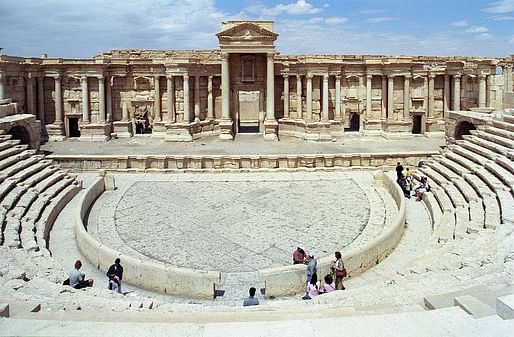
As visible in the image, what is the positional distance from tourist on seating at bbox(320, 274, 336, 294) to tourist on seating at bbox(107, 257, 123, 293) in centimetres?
422

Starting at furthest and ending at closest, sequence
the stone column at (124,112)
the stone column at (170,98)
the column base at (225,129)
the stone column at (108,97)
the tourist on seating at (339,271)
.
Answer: the stone column at (124,112)
the stone column at (108,97)
the stone column at (170,98)
the column base at (225,129)
the tourist on seating at (339,271)

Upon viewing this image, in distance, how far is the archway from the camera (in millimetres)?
21203

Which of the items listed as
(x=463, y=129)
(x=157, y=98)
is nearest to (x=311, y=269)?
(x=463, y=129)

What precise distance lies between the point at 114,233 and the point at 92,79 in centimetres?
1871

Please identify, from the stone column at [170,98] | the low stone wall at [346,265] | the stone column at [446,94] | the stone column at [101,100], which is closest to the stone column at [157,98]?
the stone column at [170,98]

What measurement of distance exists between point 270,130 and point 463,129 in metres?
11.2

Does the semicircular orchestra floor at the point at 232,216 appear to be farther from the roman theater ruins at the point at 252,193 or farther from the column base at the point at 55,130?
the column base at the point at 55,130

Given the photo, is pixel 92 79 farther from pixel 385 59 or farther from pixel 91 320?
pixel 91 320

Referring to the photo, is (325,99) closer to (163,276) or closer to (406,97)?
(406,97)

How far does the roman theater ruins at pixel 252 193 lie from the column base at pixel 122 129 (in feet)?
0.28

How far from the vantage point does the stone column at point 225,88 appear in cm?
2809

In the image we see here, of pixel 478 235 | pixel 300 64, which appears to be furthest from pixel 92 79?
pixel 478 235

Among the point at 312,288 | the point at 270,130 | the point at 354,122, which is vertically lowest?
the point at 312,288

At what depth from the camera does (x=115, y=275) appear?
10258 millimetres
